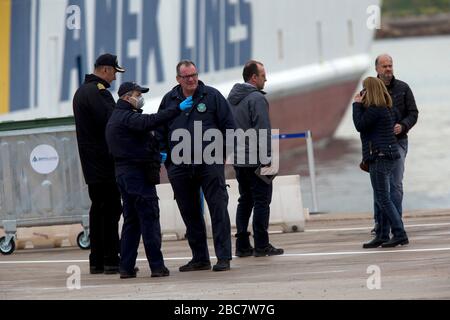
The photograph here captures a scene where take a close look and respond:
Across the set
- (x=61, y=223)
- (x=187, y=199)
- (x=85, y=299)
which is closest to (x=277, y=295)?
(x=85, y=299)

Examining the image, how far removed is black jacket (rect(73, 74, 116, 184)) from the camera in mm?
12023

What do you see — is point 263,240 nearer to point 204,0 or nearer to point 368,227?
point 368,227

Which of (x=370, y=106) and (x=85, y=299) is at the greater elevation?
(x=370, y=106)

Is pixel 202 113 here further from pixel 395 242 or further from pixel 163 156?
pixel 395 242

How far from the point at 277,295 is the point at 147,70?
17.7 meters

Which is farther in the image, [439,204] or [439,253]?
[439,204]

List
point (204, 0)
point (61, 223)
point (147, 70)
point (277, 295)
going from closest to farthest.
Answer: point (277, 295) < point (61, 223) < point (147, 70) < point (204, 0)

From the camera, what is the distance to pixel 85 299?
10.1m

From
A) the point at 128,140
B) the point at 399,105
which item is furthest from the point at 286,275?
the point at 399,105

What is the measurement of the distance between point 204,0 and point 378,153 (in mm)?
18899

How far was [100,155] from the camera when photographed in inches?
475

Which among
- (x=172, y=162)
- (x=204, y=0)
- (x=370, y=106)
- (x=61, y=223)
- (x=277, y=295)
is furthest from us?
(x=204, y=0)

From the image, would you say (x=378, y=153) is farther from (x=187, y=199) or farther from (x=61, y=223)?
(x=61, y=223)

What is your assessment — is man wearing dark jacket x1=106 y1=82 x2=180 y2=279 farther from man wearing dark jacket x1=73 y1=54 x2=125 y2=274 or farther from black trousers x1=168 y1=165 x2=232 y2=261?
man wearing dark jacket x1=73 y1=54 x2=125 y2=274
